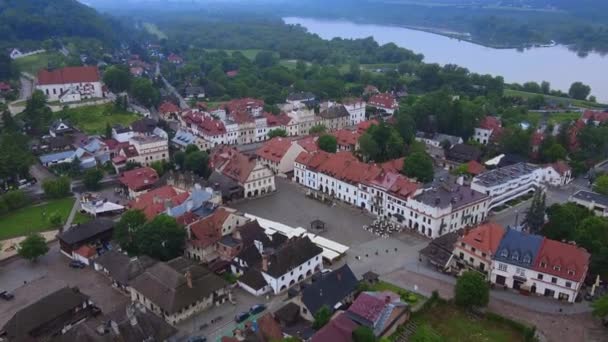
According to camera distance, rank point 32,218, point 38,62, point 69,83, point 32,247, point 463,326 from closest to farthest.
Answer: point 463,326 < point 32,247 < point 32,218 < point 69,83 < point 38,62

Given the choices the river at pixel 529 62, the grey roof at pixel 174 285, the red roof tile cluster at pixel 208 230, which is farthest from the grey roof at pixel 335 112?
the river at pixel 529 62

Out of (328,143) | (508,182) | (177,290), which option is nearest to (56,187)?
(177,290)

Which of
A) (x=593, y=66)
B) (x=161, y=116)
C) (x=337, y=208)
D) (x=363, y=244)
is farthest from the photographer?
(x=593, y=66)

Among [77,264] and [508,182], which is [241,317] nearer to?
[77,264]

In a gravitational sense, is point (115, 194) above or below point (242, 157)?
below

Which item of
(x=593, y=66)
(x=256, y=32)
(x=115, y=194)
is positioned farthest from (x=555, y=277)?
(x=256, y=32)

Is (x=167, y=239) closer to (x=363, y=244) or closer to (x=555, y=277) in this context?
(x=363, y=244)
